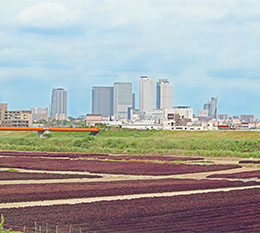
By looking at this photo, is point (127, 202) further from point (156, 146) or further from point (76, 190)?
point (156, 146)

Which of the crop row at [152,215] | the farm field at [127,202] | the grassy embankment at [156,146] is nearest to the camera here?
the crop row at [152,215]

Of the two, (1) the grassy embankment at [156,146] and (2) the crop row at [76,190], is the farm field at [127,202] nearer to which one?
(2) the crop row at [76,190]

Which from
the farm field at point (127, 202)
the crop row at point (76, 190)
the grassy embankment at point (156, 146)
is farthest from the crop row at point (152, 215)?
the grassy embankment at point (156, 146)

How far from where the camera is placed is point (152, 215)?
64.3 ft

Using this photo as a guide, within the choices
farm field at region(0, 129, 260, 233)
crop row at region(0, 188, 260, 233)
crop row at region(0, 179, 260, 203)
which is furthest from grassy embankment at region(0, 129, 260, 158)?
crop row at region(0, 188, 260, 233)

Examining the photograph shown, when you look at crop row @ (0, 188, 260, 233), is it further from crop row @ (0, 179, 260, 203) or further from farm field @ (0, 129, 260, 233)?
crop row @ (0, 179, 260, 203)

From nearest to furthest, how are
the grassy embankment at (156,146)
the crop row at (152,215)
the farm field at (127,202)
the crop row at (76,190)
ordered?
the crop row at (152,215), the farm field at (127,202), the crop row at (76,190), the grassy embankment at (156,146)

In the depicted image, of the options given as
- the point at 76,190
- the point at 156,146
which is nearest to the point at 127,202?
the point at 76,190

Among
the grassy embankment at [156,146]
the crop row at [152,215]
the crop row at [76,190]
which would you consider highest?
the grassy embankment at [156,146]

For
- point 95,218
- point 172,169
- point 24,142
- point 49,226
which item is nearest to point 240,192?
point 95,218

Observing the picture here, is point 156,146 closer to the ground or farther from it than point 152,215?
farther from it

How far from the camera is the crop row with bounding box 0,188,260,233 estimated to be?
17.2 meters

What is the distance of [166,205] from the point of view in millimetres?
22000

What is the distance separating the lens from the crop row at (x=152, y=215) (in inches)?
679
